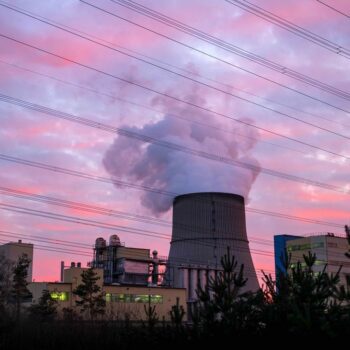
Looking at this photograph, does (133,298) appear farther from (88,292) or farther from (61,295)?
(88,292)

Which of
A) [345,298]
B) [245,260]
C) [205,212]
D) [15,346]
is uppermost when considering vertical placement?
[205,212]

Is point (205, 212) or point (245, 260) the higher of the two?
point (205, 212)

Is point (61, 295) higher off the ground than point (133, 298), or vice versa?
point (61, 295)

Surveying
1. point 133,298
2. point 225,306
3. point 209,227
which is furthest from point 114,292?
point 225,306

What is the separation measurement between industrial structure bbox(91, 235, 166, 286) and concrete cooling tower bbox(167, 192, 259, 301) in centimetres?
1934

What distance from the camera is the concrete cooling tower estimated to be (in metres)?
47.5

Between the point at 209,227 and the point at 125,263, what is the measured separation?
2638 cm

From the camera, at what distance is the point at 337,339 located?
9.93 meters

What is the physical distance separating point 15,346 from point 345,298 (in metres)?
10.9

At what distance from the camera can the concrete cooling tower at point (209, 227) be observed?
47469mm

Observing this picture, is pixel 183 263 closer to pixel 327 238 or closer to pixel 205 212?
pixel 205 212

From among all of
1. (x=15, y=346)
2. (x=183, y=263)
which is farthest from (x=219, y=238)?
(x=15, y=346)

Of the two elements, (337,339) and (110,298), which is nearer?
(337,339)

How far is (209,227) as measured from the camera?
154 ft
